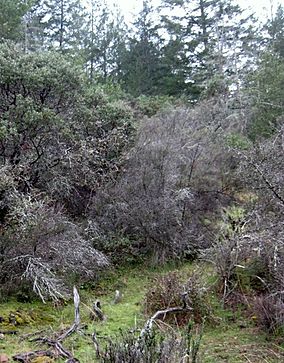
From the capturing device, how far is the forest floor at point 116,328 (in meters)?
5.25

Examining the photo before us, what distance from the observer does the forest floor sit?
5.25 metres

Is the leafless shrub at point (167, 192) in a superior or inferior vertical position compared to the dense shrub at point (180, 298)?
superior

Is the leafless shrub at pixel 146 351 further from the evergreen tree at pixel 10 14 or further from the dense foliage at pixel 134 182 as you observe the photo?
the evergreen tree at pixel 10 14

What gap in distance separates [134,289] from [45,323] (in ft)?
Answer: 8.21

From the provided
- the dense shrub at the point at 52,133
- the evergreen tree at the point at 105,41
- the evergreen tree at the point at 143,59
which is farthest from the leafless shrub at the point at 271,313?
the evergreen tree at the point at 105,41

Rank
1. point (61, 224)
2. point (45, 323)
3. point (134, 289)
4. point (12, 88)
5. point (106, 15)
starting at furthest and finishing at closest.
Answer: point (106, 15) < point (12, 88) < point (134, 289) < point (61, 224) < point (45, 323)

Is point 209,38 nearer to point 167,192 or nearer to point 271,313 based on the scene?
point 167,192

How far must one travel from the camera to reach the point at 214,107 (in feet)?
48.4

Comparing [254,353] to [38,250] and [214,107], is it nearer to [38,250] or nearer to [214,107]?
[38,250]

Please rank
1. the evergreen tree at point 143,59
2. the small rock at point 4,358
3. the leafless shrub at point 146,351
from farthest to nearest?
1. the evergreen tree at point 143,59
2. the small rock at point 4,358
3. the leafless shrub at point 146,351

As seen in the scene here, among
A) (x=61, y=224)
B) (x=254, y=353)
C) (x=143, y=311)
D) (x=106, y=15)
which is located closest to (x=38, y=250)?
(x=61, y=224)

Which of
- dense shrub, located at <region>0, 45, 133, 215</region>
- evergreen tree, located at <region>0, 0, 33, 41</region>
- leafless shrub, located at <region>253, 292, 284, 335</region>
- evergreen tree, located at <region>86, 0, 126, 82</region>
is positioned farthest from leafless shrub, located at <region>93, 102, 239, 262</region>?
evergreen tree, located at <region>86, 0, 126, 82</region>

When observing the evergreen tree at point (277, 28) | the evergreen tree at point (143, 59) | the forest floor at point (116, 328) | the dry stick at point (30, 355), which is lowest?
the forest floor at point (116, 328)

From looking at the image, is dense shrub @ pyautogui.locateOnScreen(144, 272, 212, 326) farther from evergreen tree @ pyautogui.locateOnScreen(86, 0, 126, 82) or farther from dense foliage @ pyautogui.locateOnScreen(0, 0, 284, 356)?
evergreen tree @ pyautogui.locateOnScreen(86, 0, 126, 82)
